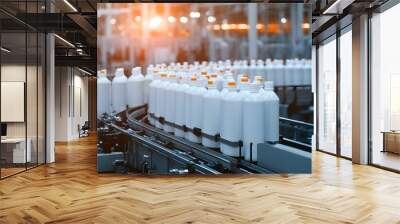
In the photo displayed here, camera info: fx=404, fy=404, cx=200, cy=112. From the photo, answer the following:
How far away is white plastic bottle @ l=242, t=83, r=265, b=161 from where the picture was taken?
624 centimetres

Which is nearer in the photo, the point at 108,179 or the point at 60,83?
the point at 108,179

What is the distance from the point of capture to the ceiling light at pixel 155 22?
6.38 m

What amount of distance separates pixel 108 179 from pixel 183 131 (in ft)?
4.56

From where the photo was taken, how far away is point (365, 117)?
26.1 ft

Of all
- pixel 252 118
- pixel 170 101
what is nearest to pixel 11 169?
pixel 170 101

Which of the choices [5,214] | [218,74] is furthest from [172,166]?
[5,214]

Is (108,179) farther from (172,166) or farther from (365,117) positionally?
(365,117)

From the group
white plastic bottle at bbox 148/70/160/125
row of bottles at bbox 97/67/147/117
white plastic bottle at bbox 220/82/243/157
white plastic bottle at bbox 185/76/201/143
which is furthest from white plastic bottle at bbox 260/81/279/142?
row of bottles at bbox 97/67/147/117

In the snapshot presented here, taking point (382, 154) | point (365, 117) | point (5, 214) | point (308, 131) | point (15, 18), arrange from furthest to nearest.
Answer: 1. point (365, 117)
2. point (382, 154)
3. point (15, 18)
4. point (308, 131)
5. point (5, 214)

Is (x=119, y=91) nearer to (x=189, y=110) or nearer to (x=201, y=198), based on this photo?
(x=189, y=110)

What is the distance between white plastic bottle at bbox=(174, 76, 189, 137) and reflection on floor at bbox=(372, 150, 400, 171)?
3765 millimetres

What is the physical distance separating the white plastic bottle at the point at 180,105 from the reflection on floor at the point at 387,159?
3765mm

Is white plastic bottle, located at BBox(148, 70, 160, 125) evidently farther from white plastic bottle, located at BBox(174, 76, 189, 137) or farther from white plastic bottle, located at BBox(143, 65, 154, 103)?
white plastic bottle, located at BBox(174, 76, 189, 137)

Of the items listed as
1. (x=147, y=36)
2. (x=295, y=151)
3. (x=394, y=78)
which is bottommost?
(x=295, y=151)
